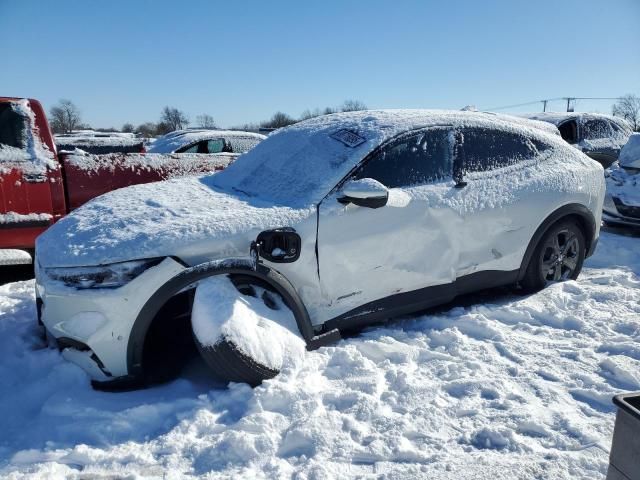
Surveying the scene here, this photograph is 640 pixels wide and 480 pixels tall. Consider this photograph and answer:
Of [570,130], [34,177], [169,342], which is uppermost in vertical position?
[570,130]

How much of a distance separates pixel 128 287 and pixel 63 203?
243 centimetres

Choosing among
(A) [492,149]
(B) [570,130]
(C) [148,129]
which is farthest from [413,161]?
(C) [148,129]

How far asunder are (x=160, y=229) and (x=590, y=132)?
918cm

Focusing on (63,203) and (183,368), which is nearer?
(183,368)

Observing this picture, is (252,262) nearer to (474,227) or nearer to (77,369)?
(77,369)

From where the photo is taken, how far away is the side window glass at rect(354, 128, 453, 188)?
3.17 metres

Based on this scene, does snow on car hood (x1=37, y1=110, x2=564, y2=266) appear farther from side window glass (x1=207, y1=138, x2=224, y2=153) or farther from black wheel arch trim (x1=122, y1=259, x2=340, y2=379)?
side window glass (x1=207, y1=138, x2=224, y2=153)

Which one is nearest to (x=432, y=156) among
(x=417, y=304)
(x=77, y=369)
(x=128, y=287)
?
(x=417, y=304)

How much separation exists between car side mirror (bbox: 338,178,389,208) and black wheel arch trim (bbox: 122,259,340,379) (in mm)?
630

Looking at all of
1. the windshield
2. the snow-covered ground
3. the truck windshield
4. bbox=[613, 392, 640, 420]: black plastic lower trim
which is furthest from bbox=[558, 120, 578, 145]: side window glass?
the truck windshield

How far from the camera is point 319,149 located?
3.34 metres

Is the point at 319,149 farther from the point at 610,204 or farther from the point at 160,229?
the point at 610,204

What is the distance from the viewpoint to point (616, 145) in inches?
360

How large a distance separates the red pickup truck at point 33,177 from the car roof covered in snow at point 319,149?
151 centimetres
